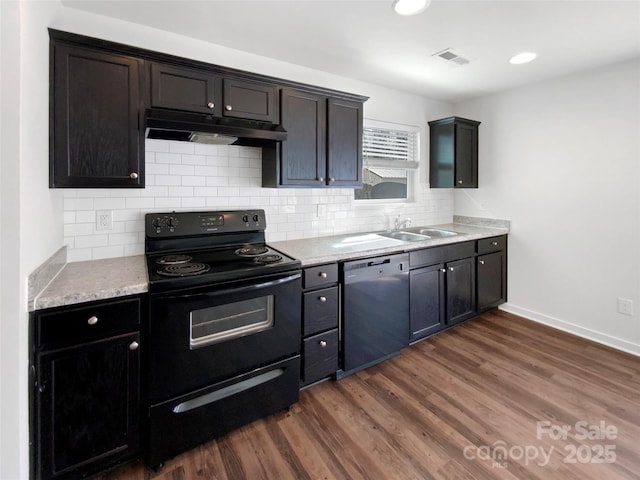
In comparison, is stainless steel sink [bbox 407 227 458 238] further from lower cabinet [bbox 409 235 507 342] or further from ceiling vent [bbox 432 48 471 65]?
ceiling vent [bbox 432 48 471 65]

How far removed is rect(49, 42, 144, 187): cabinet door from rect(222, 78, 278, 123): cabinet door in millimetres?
526

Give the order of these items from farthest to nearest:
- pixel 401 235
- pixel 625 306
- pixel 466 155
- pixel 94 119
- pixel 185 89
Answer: pixel 466 155 → pixel 401 235 → pixel 625 306 → pixel 185 89 → pixel 94 119

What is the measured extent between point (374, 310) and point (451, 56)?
217 cm

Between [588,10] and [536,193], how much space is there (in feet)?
5.91

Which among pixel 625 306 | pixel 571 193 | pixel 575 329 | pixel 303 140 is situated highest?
pixel 303 140

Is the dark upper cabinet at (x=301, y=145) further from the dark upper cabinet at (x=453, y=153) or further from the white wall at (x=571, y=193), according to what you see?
the white wall at (x=571, y=193)

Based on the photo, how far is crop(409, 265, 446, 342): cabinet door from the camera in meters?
2.81

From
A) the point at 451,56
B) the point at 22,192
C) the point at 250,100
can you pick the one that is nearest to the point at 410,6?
the point at 451,56

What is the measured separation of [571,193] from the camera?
3131 millimetres

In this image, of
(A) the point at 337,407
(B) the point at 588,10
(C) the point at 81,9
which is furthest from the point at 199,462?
(B) the point at 588,10

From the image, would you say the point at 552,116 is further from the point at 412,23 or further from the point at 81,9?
the point at 81,9

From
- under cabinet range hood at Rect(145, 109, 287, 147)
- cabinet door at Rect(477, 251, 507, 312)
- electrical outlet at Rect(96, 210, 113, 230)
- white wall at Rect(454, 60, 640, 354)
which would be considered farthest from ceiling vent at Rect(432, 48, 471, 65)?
electrical outlet at Rect(96, 210, 113, 230)

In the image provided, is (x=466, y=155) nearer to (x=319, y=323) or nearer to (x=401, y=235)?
(x=401, y=235)

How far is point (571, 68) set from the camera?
2910mm
